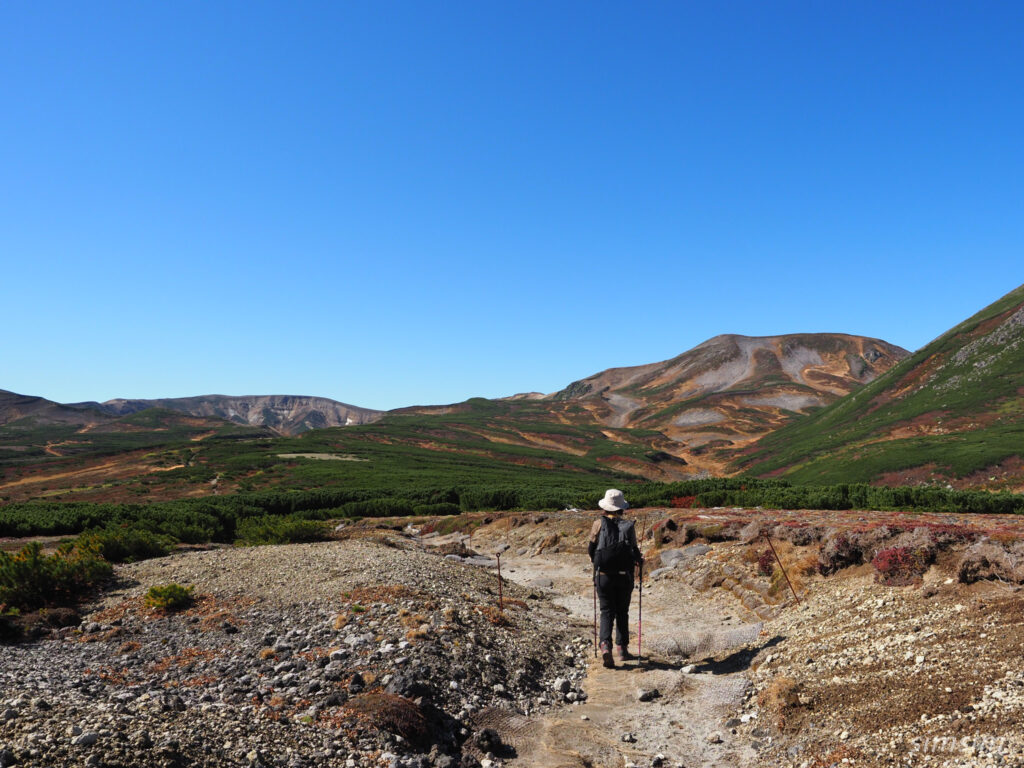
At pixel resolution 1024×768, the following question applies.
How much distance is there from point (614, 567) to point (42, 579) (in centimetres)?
1414

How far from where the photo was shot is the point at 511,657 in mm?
11391

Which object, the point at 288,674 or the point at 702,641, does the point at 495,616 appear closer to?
the point at 702,641

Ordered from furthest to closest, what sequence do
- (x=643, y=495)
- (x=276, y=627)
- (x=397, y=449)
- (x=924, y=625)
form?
(x=397, y=449), (x=643, y=495), (x=276, y=627), (x=924, y=625)

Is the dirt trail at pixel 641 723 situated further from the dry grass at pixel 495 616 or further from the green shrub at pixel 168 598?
the green shrub at pixel 168 598

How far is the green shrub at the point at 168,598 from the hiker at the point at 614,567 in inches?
395

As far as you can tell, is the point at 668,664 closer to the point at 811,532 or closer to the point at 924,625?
the point at 924,625

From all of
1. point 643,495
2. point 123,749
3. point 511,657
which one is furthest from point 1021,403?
point 123,749

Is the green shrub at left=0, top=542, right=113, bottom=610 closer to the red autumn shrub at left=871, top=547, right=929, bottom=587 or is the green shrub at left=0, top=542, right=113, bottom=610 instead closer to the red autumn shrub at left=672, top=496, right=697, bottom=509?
the red autumn shrub at left=871, top=547, right=929, bottom=587

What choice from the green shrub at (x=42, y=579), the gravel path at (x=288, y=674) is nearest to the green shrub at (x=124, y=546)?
the green shrub at (x=42, y=579)

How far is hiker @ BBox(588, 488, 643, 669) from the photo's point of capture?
36.7ft

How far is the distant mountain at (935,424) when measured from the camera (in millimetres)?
61000

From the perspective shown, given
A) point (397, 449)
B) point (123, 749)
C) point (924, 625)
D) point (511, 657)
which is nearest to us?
point (123, 749)

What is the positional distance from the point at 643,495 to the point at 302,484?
169 ft

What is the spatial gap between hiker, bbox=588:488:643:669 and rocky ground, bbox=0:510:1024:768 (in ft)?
2.16
